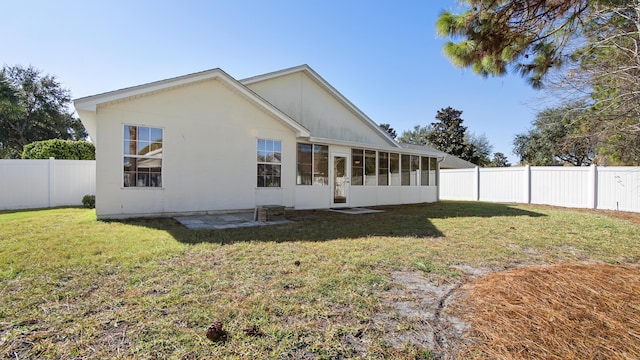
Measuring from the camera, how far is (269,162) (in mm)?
9539

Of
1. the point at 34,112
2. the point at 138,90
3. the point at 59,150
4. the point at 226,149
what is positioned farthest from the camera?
the point at 34,112

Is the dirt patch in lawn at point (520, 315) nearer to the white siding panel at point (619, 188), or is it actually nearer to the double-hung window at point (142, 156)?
the double-hung window at point (142, 156)

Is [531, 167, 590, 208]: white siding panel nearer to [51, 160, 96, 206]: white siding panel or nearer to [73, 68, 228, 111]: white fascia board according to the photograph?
[73, 68, 228, 111]: white fascia board

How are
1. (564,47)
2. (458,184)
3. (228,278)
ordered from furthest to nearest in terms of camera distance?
(458,184) → (564,47) → (228,278)

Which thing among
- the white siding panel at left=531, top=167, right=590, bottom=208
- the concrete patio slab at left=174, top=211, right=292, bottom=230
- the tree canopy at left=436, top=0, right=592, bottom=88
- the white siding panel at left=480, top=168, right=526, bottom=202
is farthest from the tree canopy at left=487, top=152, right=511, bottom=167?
the concrete patio slab at left=174, top=211, right=292, bottom=230

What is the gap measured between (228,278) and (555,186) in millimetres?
15340

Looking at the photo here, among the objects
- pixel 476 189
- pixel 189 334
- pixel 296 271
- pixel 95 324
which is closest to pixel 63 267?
pixel 95 324

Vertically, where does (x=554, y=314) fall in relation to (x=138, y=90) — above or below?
below

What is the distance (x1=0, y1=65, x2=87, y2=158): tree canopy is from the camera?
73.7ft

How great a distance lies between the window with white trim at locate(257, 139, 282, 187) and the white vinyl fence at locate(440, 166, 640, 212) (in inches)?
486

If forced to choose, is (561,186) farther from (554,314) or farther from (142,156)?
(142,156)

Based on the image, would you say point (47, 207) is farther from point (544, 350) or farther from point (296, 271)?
point (544, 350)

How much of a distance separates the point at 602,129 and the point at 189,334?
816 cm

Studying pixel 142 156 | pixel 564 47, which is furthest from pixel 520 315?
pixel 142 156
